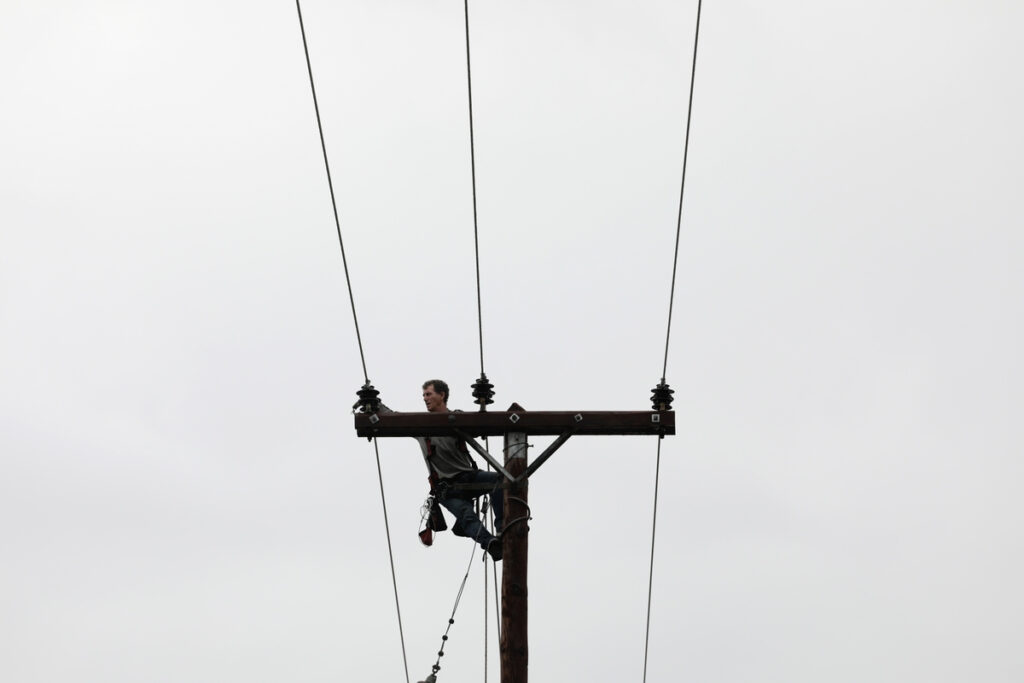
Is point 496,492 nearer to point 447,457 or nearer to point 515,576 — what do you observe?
point 447,457

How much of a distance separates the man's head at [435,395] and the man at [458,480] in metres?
0.07

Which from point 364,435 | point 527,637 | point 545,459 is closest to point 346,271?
point 364,435

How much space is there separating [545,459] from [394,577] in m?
3.31

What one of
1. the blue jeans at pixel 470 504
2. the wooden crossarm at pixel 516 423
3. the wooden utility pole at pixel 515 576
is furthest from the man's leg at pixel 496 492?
the wooden crossarm at pixel 516 423

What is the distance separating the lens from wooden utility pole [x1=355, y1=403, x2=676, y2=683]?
1202 centimetres

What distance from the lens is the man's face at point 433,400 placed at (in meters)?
12.6

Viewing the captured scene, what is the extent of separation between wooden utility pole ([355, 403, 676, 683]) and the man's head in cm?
39

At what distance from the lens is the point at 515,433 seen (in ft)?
39.9

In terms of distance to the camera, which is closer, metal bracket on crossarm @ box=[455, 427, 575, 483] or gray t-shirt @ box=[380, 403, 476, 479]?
metal bracket on crossarm @ box=[455, 427, 575, 483]

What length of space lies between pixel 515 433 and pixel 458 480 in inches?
42.4

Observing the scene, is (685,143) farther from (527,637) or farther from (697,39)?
(527,637)

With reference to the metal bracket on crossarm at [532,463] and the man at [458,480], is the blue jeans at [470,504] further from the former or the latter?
the metal bracket on crossarm at [532,463]

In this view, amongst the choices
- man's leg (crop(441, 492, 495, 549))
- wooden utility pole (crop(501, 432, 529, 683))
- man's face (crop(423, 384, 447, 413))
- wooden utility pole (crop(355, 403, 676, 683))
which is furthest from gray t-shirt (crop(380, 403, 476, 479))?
wooden utility pole (crop(501, 432, 529, 683))

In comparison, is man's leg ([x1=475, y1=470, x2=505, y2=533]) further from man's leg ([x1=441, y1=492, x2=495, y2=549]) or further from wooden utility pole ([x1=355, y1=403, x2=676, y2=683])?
wooden utility pole ([x1=355, y1=403, x2=676, y2=683])
